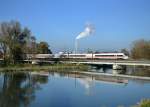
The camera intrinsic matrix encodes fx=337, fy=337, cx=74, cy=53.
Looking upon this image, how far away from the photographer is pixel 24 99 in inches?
1159

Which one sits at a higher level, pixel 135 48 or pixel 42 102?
pixel 135 48

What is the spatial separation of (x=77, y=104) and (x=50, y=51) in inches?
3908

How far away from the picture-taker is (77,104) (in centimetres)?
2636

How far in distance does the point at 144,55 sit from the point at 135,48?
4.48 m

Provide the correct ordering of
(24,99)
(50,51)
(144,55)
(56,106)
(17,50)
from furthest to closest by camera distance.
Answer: (50,51) → (144,55) → (17,50) → (24,99) → (56,106)

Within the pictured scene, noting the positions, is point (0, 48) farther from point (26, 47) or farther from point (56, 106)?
point (56, 106)

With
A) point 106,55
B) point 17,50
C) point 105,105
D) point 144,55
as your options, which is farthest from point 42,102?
point 106,55

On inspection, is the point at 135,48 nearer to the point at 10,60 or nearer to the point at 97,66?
the point at 97,66

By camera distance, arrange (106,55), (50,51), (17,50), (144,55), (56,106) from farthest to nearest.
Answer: (50,51) → (106,55) → (144,55) → (17,50) → (56,106)

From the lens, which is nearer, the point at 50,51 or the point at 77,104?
the point at 77,104

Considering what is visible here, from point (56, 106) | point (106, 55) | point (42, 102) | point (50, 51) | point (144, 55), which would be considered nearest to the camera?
point (56, 106)

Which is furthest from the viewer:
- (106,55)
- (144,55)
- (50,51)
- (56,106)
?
(50,51)

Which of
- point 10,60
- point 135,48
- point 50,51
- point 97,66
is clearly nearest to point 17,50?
point 10,60

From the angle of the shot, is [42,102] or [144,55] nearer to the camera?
[42,102]
